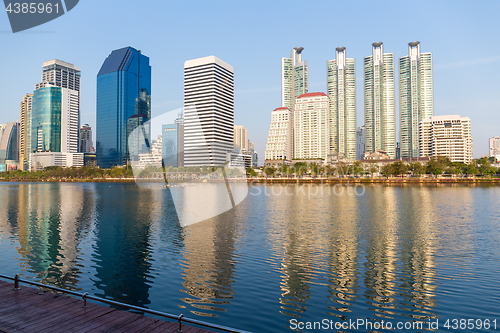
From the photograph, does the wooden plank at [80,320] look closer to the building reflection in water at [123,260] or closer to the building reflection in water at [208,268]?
the building reflection in water at [123,260]

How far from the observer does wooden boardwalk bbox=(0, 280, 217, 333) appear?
12.4 meters

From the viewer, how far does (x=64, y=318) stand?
13.3 m

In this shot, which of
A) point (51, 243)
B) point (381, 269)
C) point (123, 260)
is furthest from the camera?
point (51, 243)

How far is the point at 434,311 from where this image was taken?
684 inches

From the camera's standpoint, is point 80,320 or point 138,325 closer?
point 138,325

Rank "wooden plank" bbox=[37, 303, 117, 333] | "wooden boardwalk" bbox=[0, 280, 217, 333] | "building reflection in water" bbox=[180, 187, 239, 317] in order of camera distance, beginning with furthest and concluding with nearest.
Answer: "building reflection in water" bbox=[180, 187, 239, 317] < "wooden boardwalk" bbox=[0, 280, 217, 333] < "wooden plank" bbox=[37, 303, 117, 333]

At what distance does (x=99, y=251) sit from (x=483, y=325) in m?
32.0

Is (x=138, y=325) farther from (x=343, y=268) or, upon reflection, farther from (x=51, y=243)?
(x=51, y=243)

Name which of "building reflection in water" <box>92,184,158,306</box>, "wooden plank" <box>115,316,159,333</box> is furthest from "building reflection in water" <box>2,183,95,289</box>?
"wooden plank" <box>115,316,159,333</box>

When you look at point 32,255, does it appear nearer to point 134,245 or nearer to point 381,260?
point 134,245

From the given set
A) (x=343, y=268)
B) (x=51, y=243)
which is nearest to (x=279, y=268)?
(x=343, y=268)

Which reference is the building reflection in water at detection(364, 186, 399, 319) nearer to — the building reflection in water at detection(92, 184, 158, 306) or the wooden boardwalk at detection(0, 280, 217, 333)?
the wooden boardwalk at detection(0, 280, 217, 333)

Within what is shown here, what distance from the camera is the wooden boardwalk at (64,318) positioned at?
12.4 metres

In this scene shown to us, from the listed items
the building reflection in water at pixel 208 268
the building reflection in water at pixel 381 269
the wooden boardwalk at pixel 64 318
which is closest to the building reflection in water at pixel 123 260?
the building reflection in water at pixel 208 268
